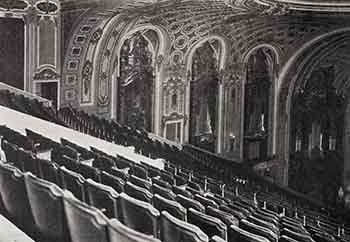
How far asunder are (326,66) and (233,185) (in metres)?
0.83

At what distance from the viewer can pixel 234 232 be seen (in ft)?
6.47

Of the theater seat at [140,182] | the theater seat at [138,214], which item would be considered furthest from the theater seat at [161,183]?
the theater seat at [138,214]

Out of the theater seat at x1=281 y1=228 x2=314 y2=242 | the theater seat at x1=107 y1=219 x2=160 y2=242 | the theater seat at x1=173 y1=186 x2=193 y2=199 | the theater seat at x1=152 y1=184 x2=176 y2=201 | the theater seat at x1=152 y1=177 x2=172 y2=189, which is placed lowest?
the theater seat at x1=281 y1=228 x2=314 y2=242

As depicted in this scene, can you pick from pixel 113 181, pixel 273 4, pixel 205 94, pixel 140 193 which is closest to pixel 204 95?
pixel 205 94

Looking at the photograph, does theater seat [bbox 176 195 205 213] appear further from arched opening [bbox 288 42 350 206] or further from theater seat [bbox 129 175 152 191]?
arched opening [bbox 288 42 350 206]

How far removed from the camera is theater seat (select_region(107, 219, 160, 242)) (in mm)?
1473

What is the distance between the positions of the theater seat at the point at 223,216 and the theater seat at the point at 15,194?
0.72m

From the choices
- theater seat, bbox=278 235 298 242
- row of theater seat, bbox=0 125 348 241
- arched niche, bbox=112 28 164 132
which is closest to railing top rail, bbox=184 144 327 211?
row of theater seat, bbox=0 125 348 241

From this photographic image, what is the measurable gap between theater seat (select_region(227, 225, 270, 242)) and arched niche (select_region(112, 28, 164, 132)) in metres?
1.13

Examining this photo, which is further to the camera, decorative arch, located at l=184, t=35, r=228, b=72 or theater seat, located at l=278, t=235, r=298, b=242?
decorative arch, located at l=184, t=35, r=228, b=72

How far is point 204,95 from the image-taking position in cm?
322

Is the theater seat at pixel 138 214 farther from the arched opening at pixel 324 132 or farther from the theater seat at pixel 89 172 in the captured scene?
the arched opening at pixel 324 132

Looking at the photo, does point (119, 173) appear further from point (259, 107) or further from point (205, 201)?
point (259, 107)

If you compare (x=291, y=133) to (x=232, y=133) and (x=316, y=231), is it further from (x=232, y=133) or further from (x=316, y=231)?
(x=316, y=231)
